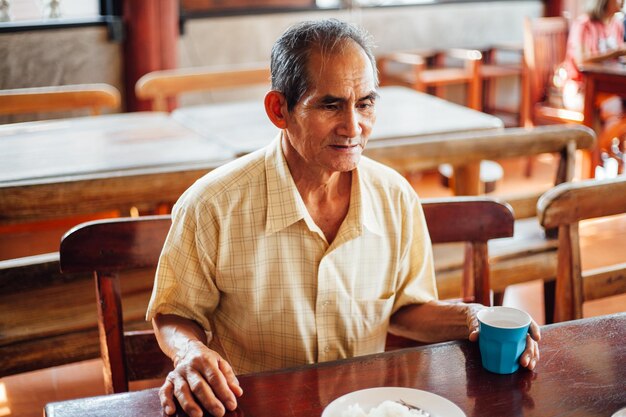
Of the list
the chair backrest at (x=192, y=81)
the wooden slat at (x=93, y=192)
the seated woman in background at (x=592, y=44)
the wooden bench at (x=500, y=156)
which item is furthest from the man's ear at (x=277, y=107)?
the seated woman in background at (x=592, y=44)

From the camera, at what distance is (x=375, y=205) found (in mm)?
1557

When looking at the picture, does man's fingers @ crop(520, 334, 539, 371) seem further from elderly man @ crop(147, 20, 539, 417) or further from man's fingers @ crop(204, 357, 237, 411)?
man's fingers @ crop(204, 357, 237, 411)

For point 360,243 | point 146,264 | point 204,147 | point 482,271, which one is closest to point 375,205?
point 360,243

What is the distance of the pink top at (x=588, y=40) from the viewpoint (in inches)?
203

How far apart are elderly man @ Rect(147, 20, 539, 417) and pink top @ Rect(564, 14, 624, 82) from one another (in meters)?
4.04

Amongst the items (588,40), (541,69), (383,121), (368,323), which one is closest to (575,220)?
(368,323)

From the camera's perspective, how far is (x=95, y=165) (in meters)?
2.52

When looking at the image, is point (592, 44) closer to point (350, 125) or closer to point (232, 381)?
point (350, 125)

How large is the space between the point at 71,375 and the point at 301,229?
175 centimetres

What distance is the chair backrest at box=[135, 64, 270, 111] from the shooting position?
344 centimetres

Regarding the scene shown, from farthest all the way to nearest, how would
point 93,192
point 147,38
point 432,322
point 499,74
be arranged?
1. point 499,74
2. point 147,38
3. point 93,192
4. point 432,322

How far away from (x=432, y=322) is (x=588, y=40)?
4.23 metres

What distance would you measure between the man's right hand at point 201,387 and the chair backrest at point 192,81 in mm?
2435

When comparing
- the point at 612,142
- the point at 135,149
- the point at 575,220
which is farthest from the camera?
the point at 612,142
